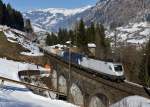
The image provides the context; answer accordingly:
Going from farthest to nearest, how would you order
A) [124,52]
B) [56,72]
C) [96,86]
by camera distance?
[124,52]
[56,72]
[96,86]

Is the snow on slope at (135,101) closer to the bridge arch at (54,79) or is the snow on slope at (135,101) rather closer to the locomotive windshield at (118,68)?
the locomotive windshield at (118,68)

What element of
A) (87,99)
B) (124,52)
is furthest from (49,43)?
(87,99)

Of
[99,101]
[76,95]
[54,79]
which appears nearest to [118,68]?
[99,101]

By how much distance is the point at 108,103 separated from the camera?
2359 inches

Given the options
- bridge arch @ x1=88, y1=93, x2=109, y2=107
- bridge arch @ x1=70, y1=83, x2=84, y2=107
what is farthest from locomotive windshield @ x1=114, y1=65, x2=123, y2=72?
bridge arch @ x1=70, y1=83, x2=84, y2=107

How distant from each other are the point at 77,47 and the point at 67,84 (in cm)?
5340

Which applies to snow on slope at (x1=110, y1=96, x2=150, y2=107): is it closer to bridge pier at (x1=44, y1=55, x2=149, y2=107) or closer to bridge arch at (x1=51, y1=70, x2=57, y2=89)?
bridge pier at (x1=44, y1=55, x2=149, y2=107)

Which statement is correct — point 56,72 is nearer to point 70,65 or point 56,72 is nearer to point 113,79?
point 70,65

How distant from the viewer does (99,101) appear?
211 ft

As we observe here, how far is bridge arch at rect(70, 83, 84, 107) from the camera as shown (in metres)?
69.5

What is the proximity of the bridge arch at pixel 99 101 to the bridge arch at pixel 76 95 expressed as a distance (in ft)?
8.13

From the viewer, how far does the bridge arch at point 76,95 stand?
228ft

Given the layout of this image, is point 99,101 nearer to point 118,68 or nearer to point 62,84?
point 118,68

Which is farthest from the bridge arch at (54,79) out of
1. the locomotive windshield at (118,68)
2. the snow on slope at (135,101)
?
the snow on slope at (135,101)
